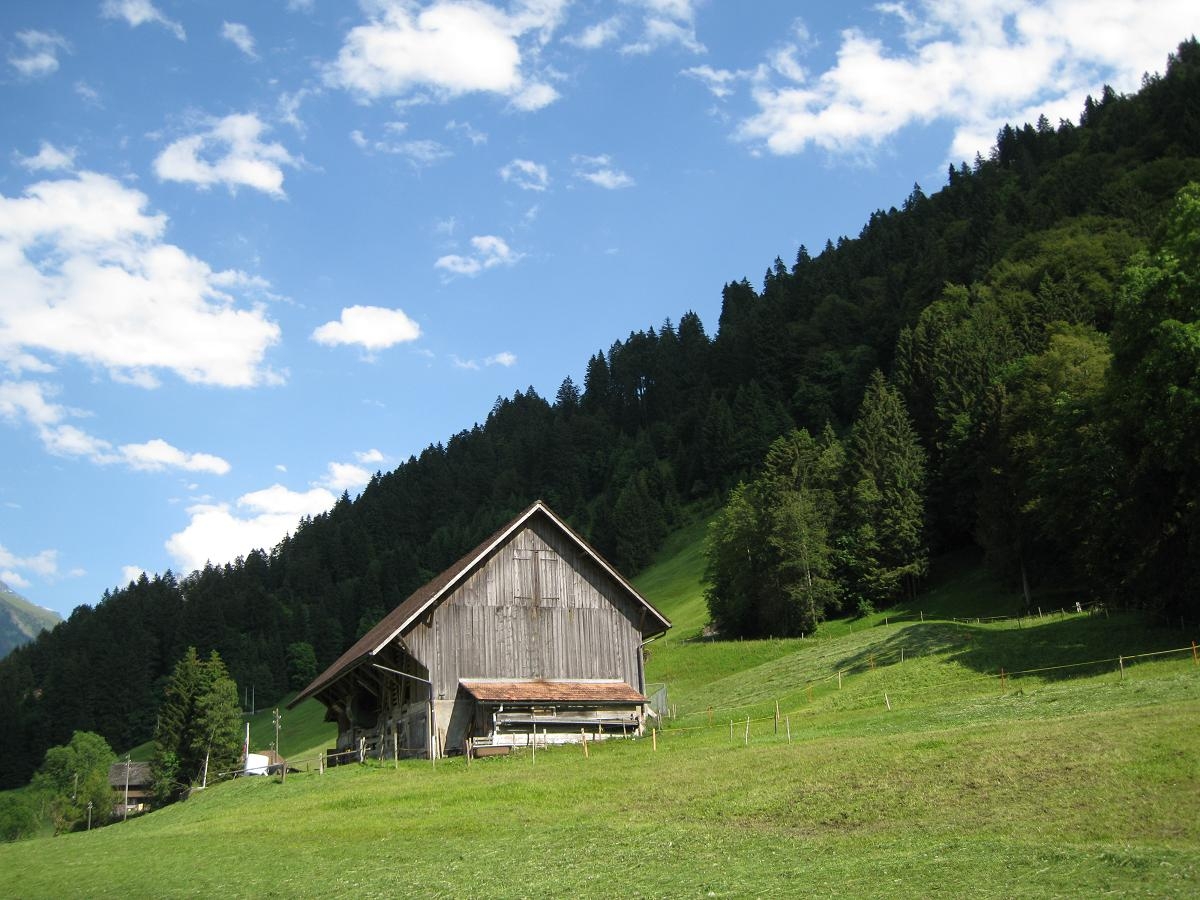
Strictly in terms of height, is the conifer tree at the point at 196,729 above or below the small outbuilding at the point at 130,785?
above

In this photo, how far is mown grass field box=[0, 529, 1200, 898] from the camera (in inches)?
672

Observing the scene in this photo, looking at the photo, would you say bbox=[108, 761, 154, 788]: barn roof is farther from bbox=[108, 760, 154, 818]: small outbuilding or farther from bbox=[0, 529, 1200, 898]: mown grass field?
bbox=[0, 529, 1200, 898]: mown grass field

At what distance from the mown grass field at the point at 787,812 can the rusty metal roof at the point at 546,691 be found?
2378mm

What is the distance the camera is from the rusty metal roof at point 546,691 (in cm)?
4156

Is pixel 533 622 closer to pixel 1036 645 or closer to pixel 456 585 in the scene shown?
pixel 456 585

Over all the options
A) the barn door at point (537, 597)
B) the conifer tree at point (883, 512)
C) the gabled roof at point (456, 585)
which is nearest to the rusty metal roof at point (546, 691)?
the barn door at point (537, 597)

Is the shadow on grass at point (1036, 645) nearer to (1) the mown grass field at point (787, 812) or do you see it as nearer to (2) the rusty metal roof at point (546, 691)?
(1) the mown grass field at point (787, 812)

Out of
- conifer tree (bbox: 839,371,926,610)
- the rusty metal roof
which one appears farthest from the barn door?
conifer tree (bbox: 839,371,926,610)

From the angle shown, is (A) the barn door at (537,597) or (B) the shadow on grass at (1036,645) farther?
(A) the barn door at (537,597)

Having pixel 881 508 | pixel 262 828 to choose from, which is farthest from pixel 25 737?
pixel 262 828

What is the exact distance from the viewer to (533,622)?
45.2 metres

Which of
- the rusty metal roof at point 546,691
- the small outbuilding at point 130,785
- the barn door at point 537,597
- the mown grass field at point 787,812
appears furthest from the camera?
the small outbuilding at point 130,785

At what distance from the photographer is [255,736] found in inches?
5148

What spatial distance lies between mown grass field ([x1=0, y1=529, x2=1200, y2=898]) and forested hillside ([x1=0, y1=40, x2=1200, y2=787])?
37.0 feet
